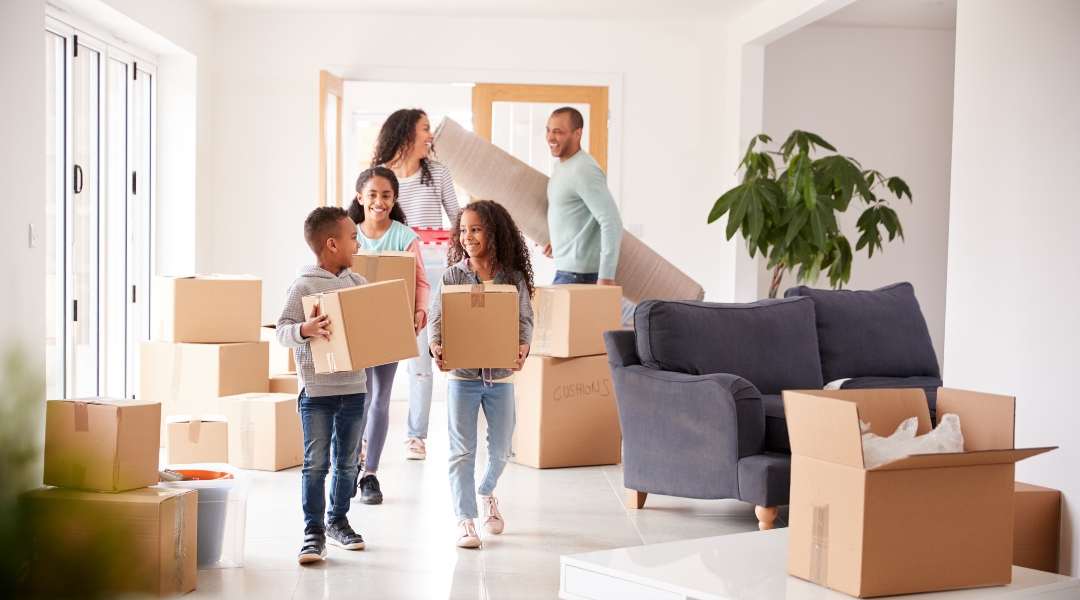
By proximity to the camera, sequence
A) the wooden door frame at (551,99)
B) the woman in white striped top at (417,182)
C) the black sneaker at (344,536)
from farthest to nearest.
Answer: the wooden door frame at (551,99) → the woman in white striped top at (417,182) → the black sneaker at (344,536)

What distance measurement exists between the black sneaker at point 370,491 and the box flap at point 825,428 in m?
2.03

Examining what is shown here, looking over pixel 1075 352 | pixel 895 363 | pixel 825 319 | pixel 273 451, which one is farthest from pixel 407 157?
pixel 1075 352

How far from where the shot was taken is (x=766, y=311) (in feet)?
11.5

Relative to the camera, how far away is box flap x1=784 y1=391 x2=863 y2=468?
5.22 feet

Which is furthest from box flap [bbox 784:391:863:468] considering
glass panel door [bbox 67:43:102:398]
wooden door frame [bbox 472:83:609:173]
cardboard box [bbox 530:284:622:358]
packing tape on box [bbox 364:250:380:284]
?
wooden door frame [bbox 472:83:609:173]

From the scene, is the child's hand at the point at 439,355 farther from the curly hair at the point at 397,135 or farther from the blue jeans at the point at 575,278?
the blue jeans at the point at 575,278

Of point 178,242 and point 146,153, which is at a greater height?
point 146,153

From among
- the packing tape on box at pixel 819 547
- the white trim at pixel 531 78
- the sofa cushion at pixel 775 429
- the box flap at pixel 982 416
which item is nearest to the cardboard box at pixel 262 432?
the sofa cushion at pixel 775 429

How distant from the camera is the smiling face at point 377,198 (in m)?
3.41

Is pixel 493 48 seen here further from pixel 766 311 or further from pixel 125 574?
pixel 125 574

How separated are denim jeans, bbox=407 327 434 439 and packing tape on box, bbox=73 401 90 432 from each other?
1.52m

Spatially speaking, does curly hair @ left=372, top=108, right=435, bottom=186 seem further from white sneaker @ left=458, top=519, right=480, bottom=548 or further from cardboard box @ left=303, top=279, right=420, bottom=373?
white sneaker @ left=458, top=519, right=480, bottom=548

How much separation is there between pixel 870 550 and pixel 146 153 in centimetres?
498

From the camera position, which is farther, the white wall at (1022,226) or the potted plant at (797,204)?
the potted plant at (797,204)
